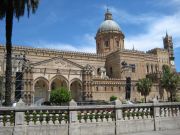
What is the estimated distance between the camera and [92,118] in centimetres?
1134

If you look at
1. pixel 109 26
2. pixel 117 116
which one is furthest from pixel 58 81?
pixel 117 116

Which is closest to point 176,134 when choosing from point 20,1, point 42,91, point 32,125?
point 32,125

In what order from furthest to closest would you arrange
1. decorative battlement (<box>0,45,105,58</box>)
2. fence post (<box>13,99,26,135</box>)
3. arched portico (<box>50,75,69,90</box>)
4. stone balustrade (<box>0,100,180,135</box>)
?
1. decorative battlement (<box>0,45,105,58</box>)
2. arched portico (<box>50,75,69,90</box>)
3. stone balustrade (<box>0,100,180,135</box>)
4. fence post (<box>13,99,26,135</box>)

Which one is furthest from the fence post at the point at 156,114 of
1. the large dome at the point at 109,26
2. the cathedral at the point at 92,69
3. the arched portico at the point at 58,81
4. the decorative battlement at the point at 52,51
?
the large dome at the point at 109,26

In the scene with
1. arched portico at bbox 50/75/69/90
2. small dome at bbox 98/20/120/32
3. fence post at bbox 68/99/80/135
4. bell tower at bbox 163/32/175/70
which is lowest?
fence post at bbox 68/99/80/135

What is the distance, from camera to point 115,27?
250ft

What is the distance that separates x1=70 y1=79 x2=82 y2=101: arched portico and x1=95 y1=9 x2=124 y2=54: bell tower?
752 inches

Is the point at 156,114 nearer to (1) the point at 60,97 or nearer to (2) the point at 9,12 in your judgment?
(2) the point at 9,12

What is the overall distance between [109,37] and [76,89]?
21.2m

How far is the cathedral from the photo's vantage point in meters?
53.1

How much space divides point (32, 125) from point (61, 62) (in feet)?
158

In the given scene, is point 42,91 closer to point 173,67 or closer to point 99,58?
point 99,58

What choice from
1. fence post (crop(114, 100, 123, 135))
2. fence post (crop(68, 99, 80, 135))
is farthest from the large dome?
fence post (crop(68, 99, 80, 135))

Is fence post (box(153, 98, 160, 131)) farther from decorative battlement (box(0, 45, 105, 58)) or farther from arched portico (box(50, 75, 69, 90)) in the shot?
decorative battlement (box(0, 45, 105, 58))
